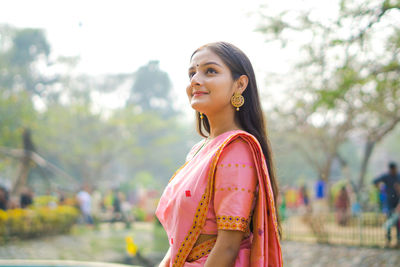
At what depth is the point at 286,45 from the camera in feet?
23.4

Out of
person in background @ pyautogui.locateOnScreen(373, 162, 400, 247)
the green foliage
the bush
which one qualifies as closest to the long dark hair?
person in background @ pyautogui.locateOnScreen(373, 162, 400, 247)

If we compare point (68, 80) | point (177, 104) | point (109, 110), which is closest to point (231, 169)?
point (109, 110)

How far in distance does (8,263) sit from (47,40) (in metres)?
30.0

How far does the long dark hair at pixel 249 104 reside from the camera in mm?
1519

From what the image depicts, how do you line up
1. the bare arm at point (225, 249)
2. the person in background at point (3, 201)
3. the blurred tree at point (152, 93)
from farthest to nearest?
the blurred tree at point (152, 93) < the person in background at point (3, 201) < the bare arm at point (225, 249)

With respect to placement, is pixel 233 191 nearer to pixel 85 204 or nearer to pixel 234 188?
pixel 234 188

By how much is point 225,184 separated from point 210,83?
0.36 m

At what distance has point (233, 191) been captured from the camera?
132cm

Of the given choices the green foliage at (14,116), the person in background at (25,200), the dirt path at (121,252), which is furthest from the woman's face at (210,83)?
the green foliage at (14,116)

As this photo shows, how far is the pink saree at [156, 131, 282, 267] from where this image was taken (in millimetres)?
1344

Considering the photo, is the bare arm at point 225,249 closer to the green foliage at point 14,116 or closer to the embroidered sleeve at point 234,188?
the embroidered sleeve at point 234,188

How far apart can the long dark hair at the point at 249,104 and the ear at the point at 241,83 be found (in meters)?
0.01

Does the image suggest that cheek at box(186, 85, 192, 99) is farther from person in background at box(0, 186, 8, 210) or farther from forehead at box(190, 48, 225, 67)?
person in background at box(0, 186, 8, 210)

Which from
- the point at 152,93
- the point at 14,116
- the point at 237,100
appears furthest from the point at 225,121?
the point at 152,93
